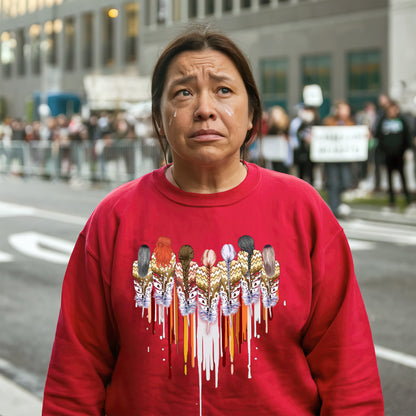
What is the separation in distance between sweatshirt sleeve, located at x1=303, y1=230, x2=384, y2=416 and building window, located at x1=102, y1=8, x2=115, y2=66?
55.2m

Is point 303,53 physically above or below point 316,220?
above

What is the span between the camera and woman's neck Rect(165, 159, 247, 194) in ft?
6.83

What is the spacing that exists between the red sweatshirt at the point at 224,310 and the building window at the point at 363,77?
109 ft

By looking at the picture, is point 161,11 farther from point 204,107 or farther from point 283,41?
point 204,107

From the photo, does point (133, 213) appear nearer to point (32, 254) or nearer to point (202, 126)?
point (202, 126)

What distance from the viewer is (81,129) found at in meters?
24.2

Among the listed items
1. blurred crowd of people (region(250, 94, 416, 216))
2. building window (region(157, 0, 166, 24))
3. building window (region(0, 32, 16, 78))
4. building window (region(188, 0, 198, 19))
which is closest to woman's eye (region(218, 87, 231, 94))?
blurred crowd of people (region(250, 94, 416, 216))

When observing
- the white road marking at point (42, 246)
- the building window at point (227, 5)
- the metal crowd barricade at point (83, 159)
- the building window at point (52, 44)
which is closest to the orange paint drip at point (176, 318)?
the white road marking at point (42, 246)

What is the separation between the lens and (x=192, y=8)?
45531 mm

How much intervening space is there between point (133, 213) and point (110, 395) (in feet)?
1.56

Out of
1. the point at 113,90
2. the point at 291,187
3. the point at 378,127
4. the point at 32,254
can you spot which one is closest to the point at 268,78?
the point at 113,90

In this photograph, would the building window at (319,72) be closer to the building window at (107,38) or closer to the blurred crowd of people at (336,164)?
the blurred crowd of people at (336,164)

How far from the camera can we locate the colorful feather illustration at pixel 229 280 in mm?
2004

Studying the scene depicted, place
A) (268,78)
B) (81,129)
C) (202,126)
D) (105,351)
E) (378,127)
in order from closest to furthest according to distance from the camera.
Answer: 1. (202,126)
2. (105,351)
3. (378,127)
4. (81,129)
5. (268,78)
